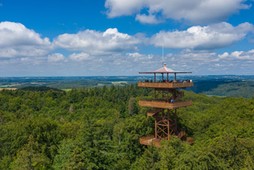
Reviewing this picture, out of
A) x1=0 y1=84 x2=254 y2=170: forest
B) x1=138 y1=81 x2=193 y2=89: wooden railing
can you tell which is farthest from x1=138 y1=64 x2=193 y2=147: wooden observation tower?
x1=0 y1=84 x2=254 y2=170: forest

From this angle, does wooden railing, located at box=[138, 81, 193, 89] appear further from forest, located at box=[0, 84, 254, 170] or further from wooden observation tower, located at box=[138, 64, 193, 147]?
forest, located at box=[0, 84, 254, 170]

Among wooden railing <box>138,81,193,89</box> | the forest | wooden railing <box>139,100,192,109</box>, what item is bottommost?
the forest

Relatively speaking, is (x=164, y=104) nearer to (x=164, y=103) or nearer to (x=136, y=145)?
(x=164, y=103)

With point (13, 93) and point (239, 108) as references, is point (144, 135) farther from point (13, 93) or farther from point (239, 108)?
point (13, 93)

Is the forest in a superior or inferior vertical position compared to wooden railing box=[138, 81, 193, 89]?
inferior

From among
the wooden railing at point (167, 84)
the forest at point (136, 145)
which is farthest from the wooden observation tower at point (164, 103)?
the forest at point (136, 145)

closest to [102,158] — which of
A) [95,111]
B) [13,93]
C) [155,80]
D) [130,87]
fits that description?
[155,80]

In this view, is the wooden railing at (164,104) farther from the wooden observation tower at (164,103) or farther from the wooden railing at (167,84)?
the wooden railing at (167,84)

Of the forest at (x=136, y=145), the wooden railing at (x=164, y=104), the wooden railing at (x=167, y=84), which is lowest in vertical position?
the forest at (x=136, y=145)

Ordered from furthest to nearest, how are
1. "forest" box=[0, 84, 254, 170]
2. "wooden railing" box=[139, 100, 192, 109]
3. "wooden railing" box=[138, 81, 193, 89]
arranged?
1. "wooden railing" box=[139, 100, 192, 109]
2. "wooden railing" box=[138, 81, 193, 89]
3. "forest" box=[0, 84, 254, 170]
